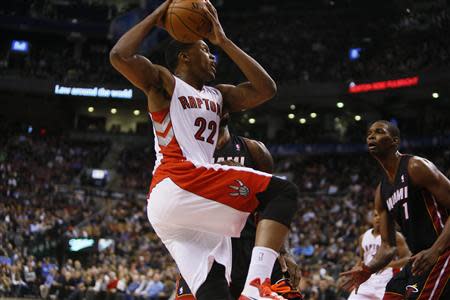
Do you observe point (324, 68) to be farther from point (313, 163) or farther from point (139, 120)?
point (139, 120)

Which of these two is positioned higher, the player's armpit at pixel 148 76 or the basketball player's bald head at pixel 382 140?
the player's armpit at pixel 148 76

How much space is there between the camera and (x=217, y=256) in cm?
403

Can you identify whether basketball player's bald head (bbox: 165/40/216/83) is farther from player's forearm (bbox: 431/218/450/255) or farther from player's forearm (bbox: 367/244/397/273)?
player's forearm (bbox: 367/244/397/273)

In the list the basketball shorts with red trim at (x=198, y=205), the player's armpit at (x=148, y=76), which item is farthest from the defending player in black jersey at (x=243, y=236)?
the player's armpit at (x=148, y=76)

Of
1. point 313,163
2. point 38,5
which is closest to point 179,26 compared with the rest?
point 313,163

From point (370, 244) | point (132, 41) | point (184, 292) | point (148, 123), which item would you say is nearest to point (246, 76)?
point (132, 41)

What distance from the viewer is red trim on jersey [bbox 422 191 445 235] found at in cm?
498

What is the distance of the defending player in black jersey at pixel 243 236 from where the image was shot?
4.86m

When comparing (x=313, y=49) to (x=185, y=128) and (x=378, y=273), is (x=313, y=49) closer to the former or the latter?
(x=378, y=273)

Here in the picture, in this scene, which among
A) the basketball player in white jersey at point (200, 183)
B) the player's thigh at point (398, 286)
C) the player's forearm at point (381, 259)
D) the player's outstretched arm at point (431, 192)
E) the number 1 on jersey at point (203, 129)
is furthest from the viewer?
the player's forearm at point (381, 259)

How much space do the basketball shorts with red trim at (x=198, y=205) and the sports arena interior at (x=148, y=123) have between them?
10935 mm

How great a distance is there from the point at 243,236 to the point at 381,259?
1278 millimetres

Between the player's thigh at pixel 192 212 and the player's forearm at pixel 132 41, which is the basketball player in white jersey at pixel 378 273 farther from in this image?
the player's forearm at pixel 132 41

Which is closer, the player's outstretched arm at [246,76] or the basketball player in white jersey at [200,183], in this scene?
the basketball player in white jersey at [200,183]
